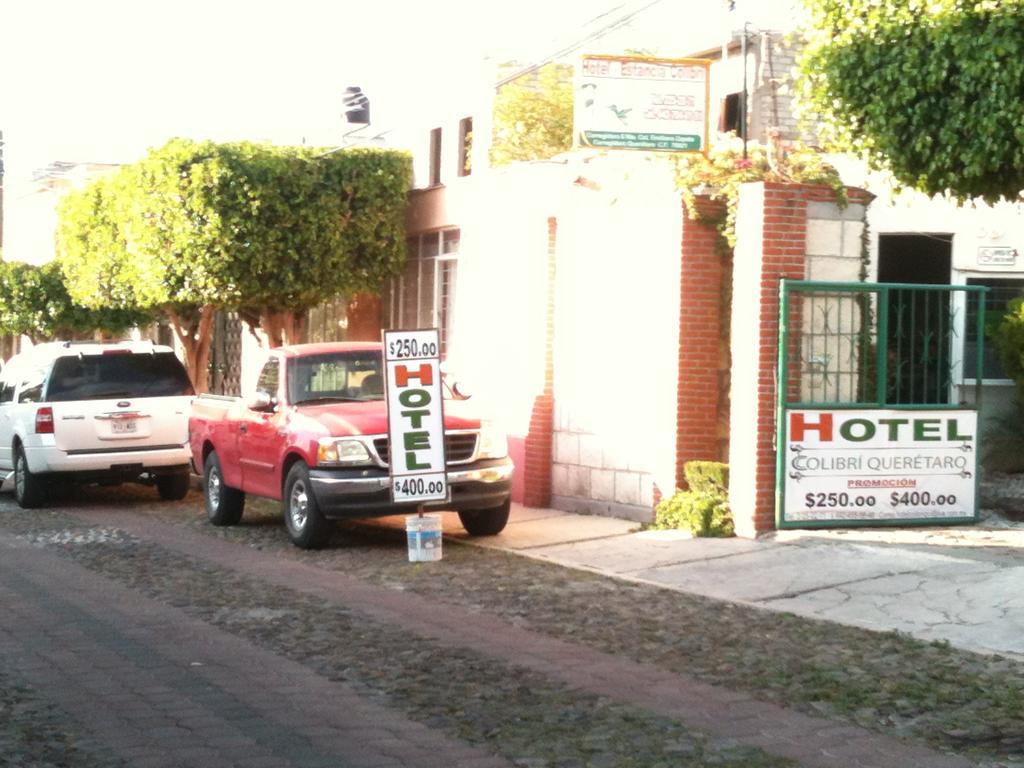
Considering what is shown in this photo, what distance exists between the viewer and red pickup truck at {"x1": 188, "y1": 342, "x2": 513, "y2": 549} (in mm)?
14289

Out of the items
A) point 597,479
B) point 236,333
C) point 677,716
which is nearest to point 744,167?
point 597,479

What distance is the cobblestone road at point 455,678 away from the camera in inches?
278

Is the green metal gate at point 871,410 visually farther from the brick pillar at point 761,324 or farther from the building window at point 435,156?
the building window at point 435,156

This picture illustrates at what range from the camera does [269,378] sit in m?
16.3

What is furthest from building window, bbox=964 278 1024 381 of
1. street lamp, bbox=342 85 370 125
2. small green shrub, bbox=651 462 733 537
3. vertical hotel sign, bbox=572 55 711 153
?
street lamp, bbox=342 85 370 125

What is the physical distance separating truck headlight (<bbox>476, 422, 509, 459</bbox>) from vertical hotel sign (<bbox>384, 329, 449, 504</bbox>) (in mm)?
857

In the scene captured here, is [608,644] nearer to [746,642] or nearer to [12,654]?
[746,642]

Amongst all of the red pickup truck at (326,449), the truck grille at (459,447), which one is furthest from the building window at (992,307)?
the truck grille at (459,447)

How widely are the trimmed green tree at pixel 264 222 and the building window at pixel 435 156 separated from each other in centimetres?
477

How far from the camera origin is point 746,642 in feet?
32.2

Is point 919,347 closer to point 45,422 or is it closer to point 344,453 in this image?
point 344,453


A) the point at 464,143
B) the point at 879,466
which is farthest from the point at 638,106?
the point at 464,143

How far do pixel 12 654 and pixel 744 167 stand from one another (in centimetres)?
855

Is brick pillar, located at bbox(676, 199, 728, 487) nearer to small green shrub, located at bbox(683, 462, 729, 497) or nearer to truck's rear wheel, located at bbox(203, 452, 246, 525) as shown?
small green shrub, located at bbox(683, 462, 729, 497)
